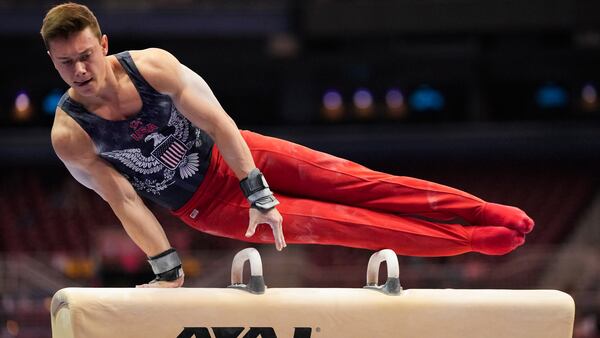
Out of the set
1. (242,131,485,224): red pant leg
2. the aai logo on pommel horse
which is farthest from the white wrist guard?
the aai logo on pommel horse

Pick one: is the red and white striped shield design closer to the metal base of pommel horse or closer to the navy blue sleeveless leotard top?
the navy blue sleeveless leotard top

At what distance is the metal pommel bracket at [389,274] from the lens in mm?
2986

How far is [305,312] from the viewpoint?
9.45ft

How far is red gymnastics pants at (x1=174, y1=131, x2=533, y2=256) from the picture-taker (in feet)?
11.2

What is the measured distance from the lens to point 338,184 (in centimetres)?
354

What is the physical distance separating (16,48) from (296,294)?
13.8m

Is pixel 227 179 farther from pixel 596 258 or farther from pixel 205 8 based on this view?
pixel 205 8

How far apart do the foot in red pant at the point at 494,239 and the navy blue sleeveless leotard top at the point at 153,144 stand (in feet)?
3.79

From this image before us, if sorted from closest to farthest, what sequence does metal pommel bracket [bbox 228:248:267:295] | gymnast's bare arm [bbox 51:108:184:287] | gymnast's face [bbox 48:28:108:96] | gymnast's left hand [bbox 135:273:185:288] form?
metal pommel bracket [bbox 228:248:267:295]
gymnast's face [bbox 48:28:108:96]
gymnast's left hand [bbox 135:273:185:288]
gymnast's bare arm [bbox 51:108:184:287]

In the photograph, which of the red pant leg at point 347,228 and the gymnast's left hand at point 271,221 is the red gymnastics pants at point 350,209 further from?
the gymnast's left hand at point 271,221

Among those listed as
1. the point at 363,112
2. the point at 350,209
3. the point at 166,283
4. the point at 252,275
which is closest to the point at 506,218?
the point at 350,209

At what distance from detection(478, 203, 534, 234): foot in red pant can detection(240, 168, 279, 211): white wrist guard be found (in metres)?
0.89

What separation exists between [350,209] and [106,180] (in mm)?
1001

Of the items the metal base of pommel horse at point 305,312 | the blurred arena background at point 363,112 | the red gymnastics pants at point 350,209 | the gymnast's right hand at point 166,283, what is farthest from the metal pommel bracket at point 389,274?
the blurred arena background at point 363,112
